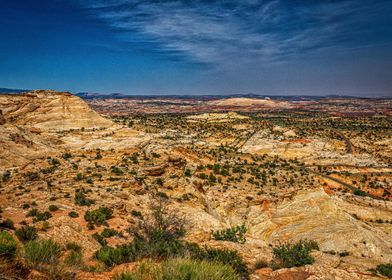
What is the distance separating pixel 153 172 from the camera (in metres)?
25.8

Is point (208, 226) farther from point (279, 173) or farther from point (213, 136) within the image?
point (213, 136)

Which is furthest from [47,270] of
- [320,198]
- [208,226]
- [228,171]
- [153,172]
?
[228,171]

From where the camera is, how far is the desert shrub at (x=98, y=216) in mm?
14461

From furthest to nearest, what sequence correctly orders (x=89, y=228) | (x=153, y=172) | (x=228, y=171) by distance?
(x=228, y=171) < (x=153, y=172) < (x=89, y=228)

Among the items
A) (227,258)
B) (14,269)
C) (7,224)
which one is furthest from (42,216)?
(227,258)

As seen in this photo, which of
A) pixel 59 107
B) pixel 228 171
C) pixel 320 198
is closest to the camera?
pixel 320 198

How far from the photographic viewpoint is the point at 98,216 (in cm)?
1479

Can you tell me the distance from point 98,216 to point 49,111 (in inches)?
1620

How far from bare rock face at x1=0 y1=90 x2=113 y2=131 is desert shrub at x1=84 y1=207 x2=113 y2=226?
119 ft

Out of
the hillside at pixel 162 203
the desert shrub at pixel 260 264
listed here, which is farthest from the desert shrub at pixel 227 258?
the desert shrub at pixel 260 264

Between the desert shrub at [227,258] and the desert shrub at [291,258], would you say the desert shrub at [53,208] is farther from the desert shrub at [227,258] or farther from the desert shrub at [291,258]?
the desert shrub at [291,258]

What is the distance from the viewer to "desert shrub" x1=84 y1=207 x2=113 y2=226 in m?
14.5

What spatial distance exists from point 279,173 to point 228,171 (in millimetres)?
8662

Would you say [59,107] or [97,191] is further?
[59,107]
